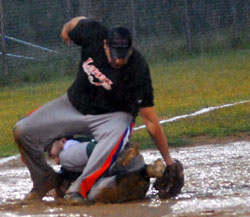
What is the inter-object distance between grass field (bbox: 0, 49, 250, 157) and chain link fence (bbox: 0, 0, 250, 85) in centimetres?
50

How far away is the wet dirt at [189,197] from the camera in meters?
4.34

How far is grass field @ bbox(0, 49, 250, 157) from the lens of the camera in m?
8.68

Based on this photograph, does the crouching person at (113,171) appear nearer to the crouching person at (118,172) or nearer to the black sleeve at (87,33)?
the crouching person at (118,172)

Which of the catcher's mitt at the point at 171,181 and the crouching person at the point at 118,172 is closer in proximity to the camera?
the crouching person at the point at 118,172

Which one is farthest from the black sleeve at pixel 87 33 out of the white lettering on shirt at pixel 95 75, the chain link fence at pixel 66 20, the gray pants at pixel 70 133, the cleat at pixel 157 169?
the chain link fence at pixel 66 20

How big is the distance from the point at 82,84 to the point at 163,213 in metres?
1.27

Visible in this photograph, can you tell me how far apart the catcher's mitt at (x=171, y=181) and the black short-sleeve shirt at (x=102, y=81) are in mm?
491

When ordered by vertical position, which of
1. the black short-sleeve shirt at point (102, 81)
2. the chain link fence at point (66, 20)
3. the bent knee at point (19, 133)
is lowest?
the chain link fence at point (66, 20)

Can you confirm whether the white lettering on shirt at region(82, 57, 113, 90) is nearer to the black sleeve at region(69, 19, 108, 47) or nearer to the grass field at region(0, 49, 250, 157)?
the black sleeve at region(69, 19, 108, 47)

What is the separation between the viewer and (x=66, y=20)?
16.0 meters

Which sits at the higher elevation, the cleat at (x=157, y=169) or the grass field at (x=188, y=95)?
the cleat at (x=157, y=169)

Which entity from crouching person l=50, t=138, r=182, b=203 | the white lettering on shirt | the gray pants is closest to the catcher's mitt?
crouching person l=50, t=138, r=182, b=203

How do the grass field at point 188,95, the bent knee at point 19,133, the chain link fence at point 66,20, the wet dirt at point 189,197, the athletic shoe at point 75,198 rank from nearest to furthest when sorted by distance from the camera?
the wet dirt at point 189,197 → the athletic shoe at point 75,198 → the bent knee at point 19,133 → the grass field at point 188,95 → the chain link fence at point 66,20

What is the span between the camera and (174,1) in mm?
17531
